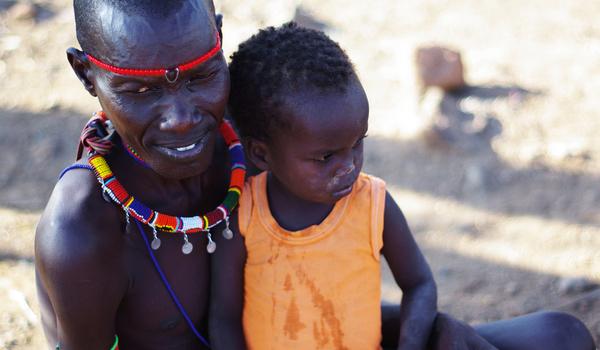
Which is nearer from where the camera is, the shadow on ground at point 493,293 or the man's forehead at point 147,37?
the man's forehead at point 147,37

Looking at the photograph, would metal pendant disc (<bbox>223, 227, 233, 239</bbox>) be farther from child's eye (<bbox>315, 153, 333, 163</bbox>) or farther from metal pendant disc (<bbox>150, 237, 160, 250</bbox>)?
child's eye (<bbox>315, 153, 333, 163</bbox>)

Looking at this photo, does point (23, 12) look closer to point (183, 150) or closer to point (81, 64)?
point (81, 64)

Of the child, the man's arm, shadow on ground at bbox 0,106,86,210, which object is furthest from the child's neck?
shadow on ground at bbox 0,106,86,210

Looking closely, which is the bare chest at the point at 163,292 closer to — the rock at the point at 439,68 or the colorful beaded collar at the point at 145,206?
the colorful beaded collar at the point at 145,206

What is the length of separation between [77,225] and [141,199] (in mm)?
233

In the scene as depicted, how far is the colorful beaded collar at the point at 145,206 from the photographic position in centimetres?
198

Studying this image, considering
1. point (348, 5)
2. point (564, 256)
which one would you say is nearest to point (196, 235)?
point (564, 256)

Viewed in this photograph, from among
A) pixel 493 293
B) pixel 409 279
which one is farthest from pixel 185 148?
pixel 493 293

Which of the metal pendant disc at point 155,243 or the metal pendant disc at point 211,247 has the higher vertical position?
the metal pendant disc at point 155,243

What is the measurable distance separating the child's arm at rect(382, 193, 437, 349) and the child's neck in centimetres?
19

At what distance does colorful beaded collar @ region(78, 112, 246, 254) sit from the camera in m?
1.98

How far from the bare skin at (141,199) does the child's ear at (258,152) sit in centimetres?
14

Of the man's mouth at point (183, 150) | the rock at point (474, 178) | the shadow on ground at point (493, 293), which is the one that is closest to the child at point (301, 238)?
the man's mouth at point (183, 150)

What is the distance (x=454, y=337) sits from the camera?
221cm
